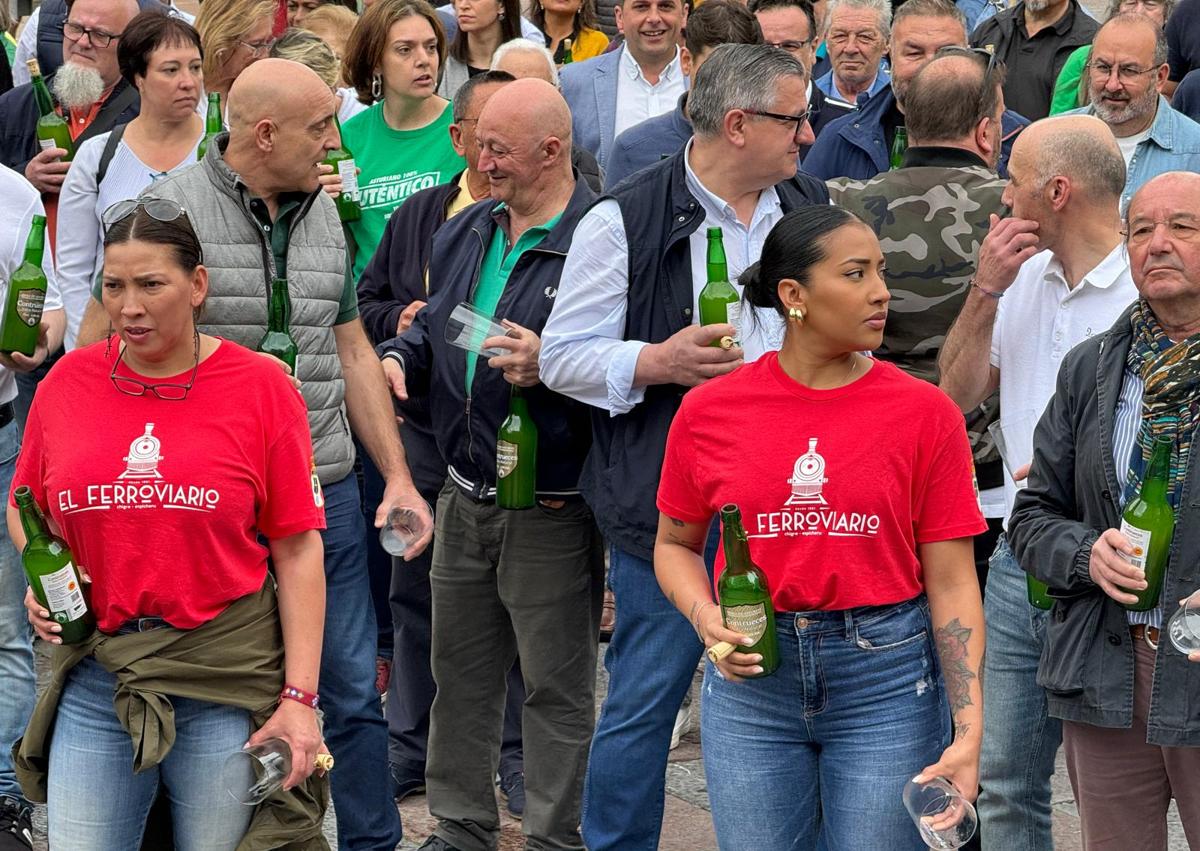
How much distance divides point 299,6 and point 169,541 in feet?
21.4

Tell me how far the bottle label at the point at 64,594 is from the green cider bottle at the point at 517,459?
5.34 feet

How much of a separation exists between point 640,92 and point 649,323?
337 centimetres

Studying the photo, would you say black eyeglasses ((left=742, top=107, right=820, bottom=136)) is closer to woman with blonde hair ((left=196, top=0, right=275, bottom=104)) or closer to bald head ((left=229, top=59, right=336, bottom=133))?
bald head ((left=229, top=59, right=336, bottom=133))

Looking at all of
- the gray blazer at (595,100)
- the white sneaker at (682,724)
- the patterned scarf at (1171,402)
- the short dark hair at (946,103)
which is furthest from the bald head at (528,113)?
the gray blazer at (595,100)

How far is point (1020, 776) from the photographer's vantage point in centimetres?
468

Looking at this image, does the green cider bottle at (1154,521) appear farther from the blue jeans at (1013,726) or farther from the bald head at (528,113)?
the bald head at (528,113)

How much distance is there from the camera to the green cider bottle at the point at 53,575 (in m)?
3.84

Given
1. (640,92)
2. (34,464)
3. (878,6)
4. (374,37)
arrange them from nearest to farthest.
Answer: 1. (34,464)
2. (374,37)
3. (640,92)
4. (878,6)

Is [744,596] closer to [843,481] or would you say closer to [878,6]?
[843,481]

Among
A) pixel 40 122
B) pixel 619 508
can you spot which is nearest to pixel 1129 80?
pixel 619 508

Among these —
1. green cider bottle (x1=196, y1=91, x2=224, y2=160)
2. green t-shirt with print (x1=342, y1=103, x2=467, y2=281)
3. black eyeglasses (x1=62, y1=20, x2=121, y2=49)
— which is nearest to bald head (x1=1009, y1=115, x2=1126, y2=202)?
green t-shirt with print (x1=342, y1=103, x2=467, y2=281)

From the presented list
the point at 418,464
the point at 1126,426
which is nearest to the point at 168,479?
the point at 1126,426

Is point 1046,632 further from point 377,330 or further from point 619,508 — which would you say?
point 377,330

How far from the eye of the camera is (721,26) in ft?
22.9
